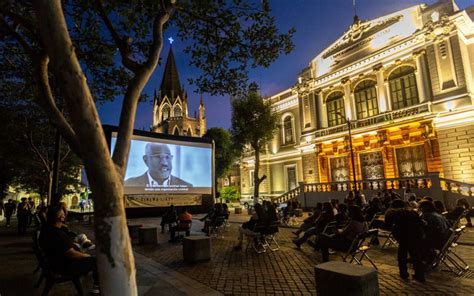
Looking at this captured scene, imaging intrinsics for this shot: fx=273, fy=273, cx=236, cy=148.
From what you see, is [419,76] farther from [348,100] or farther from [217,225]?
[217,225]

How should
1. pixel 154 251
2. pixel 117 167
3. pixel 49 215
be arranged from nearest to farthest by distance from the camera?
pixel 117 167 → pixel 49 215 → pixel 154 251

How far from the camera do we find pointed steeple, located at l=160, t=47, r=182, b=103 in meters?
64.4

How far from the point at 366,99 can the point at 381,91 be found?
1.57 metres

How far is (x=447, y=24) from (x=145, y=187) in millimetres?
22677

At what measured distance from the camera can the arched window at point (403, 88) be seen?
2005 centimetres

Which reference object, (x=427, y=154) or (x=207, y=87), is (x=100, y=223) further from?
(x=427, y=154)

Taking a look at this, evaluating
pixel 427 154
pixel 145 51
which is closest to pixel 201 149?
pixel 145 51

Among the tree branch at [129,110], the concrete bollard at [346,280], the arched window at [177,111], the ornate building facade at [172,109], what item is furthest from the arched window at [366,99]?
the arched window at [177,111]

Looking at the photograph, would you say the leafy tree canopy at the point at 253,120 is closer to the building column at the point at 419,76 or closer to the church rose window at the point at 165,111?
the building column at the point at 419,76

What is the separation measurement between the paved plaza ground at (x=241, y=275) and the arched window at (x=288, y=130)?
2159 centimetres

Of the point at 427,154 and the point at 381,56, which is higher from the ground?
the point at 381,56

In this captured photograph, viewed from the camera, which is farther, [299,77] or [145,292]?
[299,77]

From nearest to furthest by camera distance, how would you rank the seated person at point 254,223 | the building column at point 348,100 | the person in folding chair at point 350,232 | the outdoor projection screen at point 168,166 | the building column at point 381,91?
the person in folding chair at point 350,232
the seated person at point 254,223
the outdoor projection screen at point 168,166
the building column at point 381,91
the building column at point 348,100

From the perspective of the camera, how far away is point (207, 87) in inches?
344
